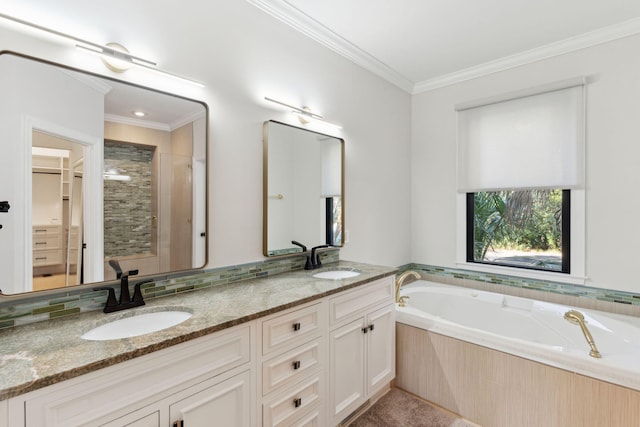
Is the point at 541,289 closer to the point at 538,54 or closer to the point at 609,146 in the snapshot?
the point at 609,146

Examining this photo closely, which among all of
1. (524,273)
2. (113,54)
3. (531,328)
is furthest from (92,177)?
(524,273)

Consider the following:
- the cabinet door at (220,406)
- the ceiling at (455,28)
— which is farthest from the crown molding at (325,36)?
the cabinet door at (220,406)

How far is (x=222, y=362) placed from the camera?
118 centimetres

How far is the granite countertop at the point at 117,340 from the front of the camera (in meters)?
0.82

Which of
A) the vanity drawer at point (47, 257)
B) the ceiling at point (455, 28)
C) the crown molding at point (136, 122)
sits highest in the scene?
the ceiling at point (455, 28)

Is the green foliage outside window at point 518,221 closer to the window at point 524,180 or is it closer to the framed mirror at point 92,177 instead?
the window at point 524,180

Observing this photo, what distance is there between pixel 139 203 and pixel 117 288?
15.3 inches

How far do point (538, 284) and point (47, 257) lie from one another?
3.26 m

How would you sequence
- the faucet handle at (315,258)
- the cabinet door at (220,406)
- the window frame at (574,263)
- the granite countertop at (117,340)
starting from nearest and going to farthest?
1. the granite countertop at (117,340)
2. the cabinet door at (220,406)
3. the faucet handle at (315,258)
4. the window frame at (574,263)

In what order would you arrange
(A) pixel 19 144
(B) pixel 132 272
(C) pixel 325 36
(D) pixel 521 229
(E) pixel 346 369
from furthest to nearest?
(D) pixel 521 229
(C) pixel 325 36
(E) pixel 346 369
(B) pixel 132 272
(A) pixel 19 144

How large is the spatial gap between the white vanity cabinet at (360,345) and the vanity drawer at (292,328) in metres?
0.11

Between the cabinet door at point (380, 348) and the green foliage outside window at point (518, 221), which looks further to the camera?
the green foliage outside window at point (518, 221)

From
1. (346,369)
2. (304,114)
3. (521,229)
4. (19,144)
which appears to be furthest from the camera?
(521,229)

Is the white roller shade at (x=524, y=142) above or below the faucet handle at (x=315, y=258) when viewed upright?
above
